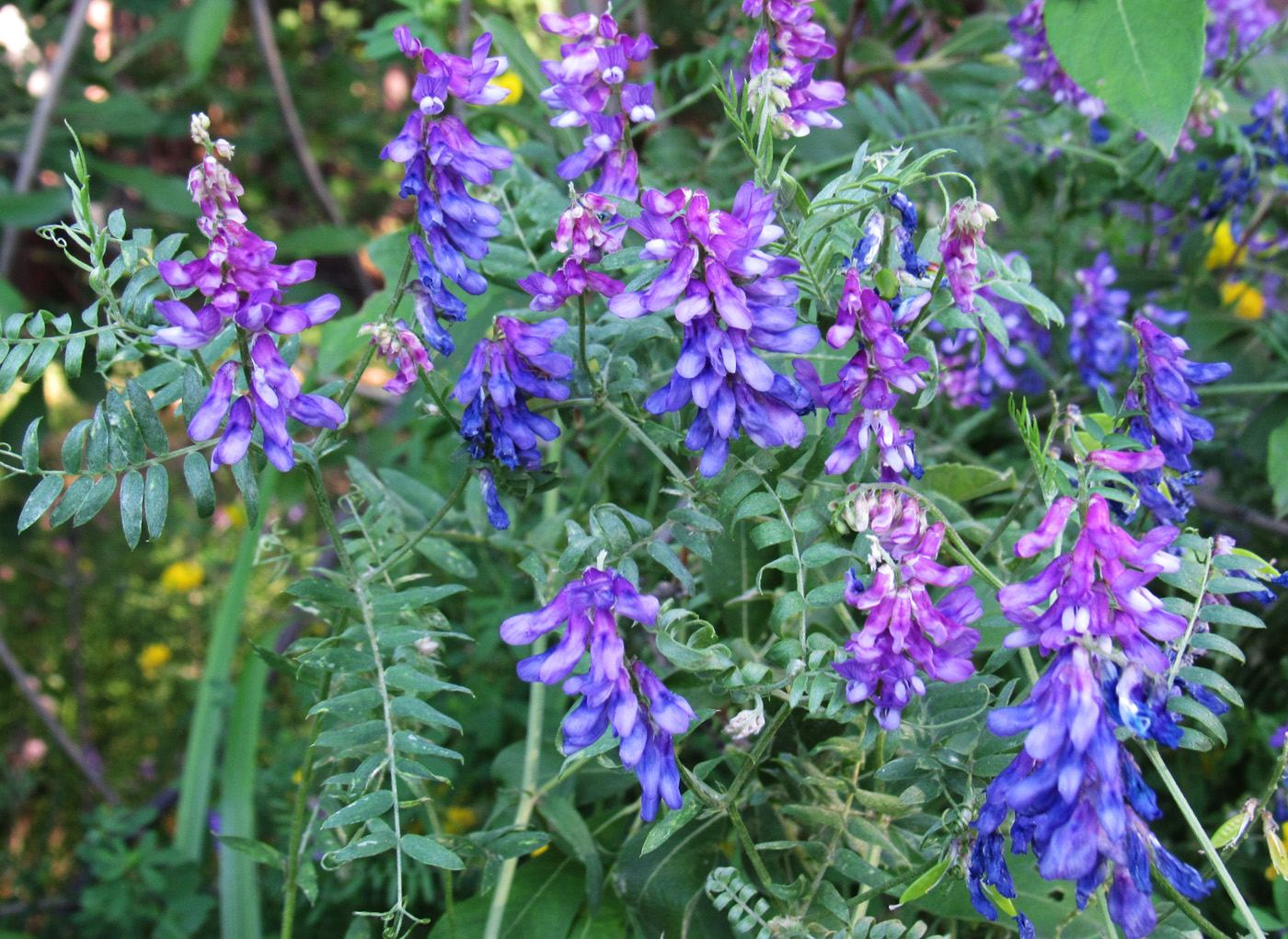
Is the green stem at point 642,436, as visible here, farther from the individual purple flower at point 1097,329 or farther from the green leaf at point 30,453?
the individual purple flower at point 1097,329

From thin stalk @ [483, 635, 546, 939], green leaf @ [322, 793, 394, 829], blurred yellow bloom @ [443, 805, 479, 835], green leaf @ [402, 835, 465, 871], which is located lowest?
blurred yellow bloom @ [443, 805, 479, 835]

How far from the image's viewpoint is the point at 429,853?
0.68 m

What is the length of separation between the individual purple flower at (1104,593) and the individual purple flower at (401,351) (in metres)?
0.41

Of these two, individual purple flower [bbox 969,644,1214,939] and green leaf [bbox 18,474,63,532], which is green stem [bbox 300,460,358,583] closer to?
green leaf [bbox 18,474,63,532]

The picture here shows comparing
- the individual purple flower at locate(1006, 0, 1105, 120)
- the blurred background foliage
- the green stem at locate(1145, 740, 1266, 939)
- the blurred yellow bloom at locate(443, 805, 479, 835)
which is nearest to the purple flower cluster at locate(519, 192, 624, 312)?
the blurred background foliage

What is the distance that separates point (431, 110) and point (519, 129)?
0.69m

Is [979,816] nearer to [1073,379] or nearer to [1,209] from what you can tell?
[1073,379]

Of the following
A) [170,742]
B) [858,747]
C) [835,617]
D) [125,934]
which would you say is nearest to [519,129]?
[835,617]

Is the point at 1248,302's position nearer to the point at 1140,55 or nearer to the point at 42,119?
the point at 1140,55

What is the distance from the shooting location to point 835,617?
2.88ft

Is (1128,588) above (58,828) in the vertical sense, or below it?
above

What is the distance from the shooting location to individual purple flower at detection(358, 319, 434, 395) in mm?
685

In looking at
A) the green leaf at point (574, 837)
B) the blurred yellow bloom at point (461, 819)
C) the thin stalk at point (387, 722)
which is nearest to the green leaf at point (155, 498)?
the thin stalk at point (387, 722)

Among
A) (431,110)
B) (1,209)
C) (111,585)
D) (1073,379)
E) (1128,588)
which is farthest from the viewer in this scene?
(111,585)
